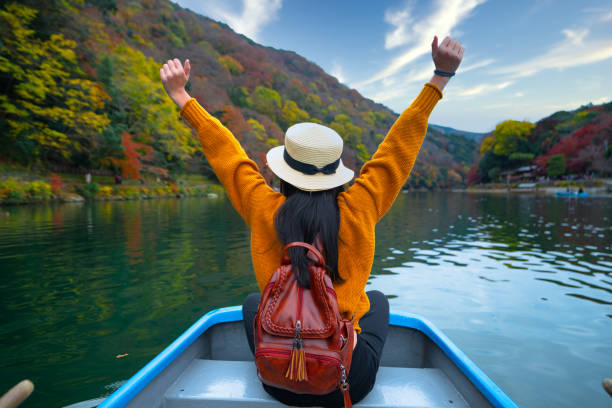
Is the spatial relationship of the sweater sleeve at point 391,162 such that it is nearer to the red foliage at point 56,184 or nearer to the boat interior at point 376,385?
the boat interior at point 376,385

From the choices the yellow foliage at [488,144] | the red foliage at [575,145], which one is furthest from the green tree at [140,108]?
the yellow foliage at [488,144]

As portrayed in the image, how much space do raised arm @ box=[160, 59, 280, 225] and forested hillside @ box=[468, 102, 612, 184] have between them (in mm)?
A: 45057

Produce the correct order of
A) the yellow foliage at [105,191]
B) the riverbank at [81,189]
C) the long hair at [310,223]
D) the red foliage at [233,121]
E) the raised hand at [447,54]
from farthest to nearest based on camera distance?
the red foliage at [233,121] → the yellow foliage at [105,191] → the riverbank at [81,189] → the raised hand at [447,54] → the long hair at [310,223]

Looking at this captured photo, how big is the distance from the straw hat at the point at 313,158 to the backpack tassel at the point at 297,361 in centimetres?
53

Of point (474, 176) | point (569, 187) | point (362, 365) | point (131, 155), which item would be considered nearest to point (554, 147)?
point (569, 187)

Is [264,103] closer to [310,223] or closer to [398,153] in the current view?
[398,153]

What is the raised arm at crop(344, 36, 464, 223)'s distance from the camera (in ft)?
4.18

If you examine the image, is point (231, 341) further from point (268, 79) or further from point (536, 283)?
point (268, 79)

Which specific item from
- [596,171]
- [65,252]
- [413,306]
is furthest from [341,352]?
[596,171]

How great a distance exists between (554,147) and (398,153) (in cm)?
5348

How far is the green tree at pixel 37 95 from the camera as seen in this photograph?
15398 millimetres

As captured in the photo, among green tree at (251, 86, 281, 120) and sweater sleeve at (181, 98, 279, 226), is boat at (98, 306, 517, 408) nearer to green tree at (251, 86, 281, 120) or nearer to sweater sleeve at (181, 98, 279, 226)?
sweater sleeve at (181, 98, 279, 226)

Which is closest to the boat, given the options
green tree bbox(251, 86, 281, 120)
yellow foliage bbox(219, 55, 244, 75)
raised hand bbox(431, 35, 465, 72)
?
raised hand bbox(431, 35, 465, 72)

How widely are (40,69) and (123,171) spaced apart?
7968 mm
